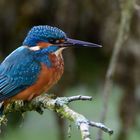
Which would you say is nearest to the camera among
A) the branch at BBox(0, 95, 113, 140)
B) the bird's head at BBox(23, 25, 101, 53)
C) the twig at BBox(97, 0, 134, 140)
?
the branch at BBox(0, 95, 113, 140)

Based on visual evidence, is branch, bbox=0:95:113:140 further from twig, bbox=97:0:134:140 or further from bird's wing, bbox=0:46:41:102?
twig, bbox=97:0:134:140

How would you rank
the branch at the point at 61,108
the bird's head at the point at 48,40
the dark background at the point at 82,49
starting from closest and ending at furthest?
the branch at the point at 61,108
the bird's head at the point at 48,40
the dark background at the point at 82,49

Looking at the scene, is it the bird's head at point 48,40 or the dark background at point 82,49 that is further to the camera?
the dark background at point 82,49

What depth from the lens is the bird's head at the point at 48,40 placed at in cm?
587

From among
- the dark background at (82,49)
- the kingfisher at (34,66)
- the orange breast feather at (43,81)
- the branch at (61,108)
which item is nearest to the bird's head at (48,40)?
the kingfisher at (34,66)

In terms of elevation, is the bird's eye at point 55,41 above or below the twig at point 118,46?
above

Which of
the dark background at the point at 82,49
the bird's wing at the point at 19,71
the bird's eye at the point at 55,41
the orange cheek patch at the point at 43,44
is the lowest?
the dark background at the point at 82,49

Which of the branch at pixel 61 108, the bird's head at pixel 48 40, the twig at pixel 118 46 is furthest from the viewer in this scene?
the twig at pixel 118 46

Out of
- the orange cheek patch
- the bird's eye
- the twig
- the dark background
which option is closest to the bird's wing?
the orange cheek patch

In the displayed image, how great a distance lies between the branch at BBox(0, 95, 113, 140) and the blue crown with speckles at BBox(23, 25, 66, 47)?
0.46 metres

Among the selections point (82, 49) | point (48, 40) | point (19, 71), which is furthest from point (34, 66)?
point (82, 49)

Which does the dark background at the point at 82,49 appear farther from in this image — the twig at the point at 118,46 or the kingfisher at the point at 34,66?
the kingfisher at the point at 34,66

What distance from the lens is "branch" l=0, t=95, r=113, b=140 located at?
470 centimetres

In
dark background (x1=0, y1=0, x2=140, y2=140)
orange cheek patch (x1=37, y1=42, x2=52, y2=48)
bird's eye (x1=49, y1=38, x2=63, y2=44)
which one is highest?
bird's eye (x1=49, y1=38, x2=63, y2=44)
